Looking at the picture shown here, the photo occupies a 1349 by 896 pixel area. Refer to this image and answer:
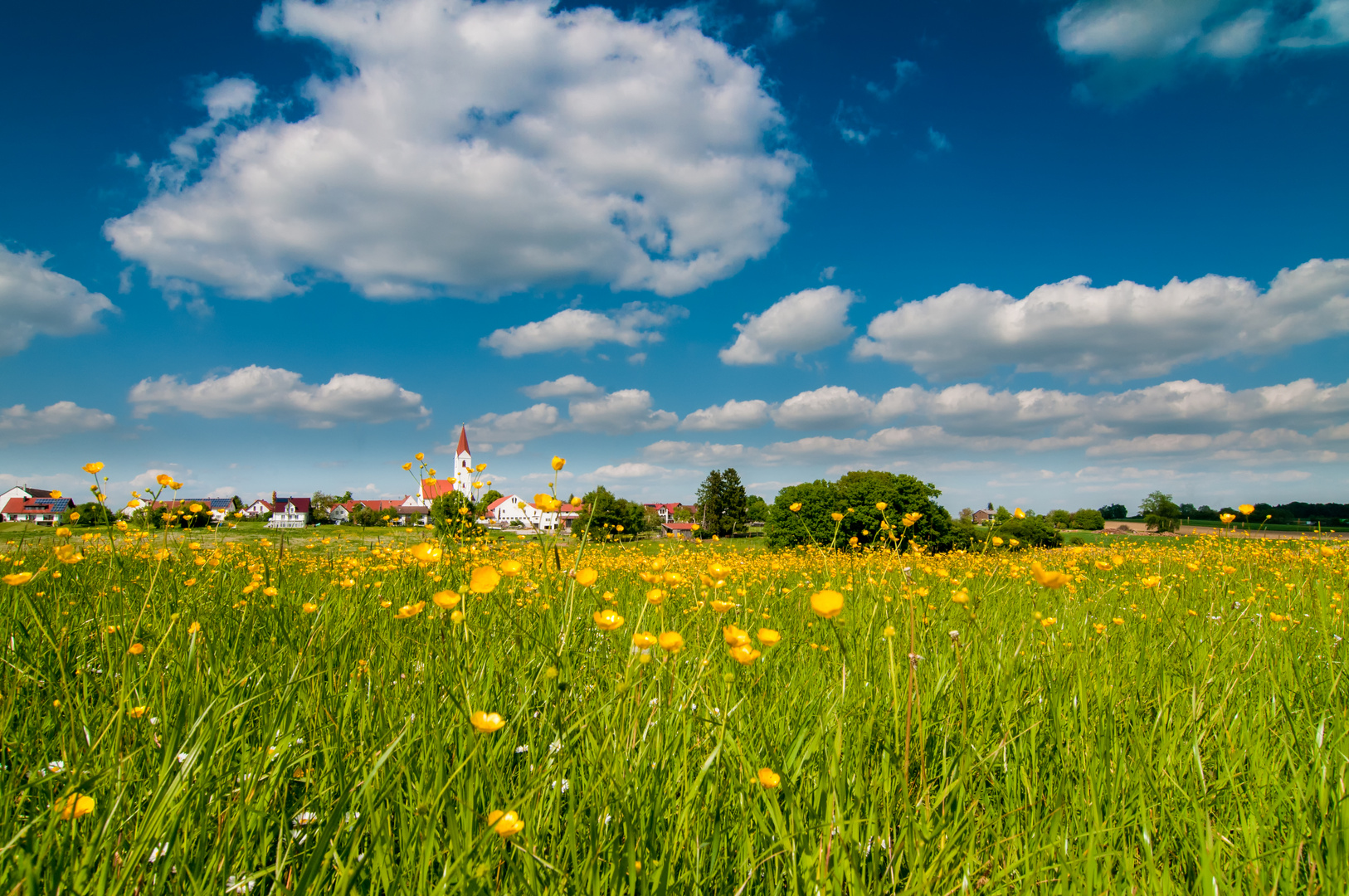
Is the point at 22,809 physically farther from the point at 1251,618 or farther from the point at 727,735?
the point at 1251,618

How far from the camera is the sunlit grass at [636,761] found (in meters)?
1.23

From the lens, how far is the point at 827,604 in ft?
4.26

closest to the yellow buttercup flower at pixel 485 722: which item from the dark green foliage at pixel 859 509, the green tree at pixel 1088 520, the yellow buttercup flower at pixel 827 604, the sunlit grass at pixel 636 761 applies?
the sunlit grass at pixel 636 761

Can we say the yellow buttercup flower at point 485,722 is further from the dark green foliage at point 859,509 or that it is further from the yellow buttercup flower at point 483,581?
the dark green foliage at point 859,509

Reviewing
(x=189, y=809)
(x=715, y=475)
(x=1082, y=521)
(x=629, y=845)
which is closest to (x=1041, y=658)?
(x=629, y=845)

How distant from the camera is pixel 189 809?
1.32m

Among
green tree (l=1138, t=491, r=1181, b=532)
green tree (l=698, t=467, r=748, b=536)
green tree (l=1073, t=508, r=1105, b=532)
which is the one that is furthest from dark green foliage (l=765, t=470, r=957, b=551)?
green tree (l=698, t=467, r=748, b=536)

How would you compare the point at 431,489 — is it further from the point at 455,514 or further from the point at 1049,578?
the point at 1049,578

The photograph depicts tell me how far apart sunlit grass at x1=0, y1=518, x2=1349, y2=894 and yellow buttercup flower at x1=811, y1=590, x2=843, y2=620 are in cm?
15

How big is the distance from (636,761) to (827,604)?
0.66 meters

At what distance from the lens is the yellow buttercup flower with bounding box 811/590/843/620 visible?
4.17ft

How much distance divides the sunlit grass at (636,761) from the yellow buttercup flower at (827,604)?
0.50 ft

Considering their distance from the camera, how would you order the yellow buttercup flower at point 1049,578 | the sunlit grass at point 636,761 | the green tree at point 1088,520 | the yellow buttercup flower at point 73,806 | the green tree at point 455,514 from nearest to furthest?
the yellow buttercup flower at point 73,806, the sunlit grass at point 636,761, the yellow buttercup flower at point 1049,578, the green tree at point 455,514, the green tree at point 1088,520

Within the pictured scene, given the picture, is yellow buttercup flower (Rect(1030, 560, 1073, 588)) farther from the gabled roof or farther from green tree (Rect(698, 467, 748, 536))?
green tree (Rect(698, 467, 748, 536))
